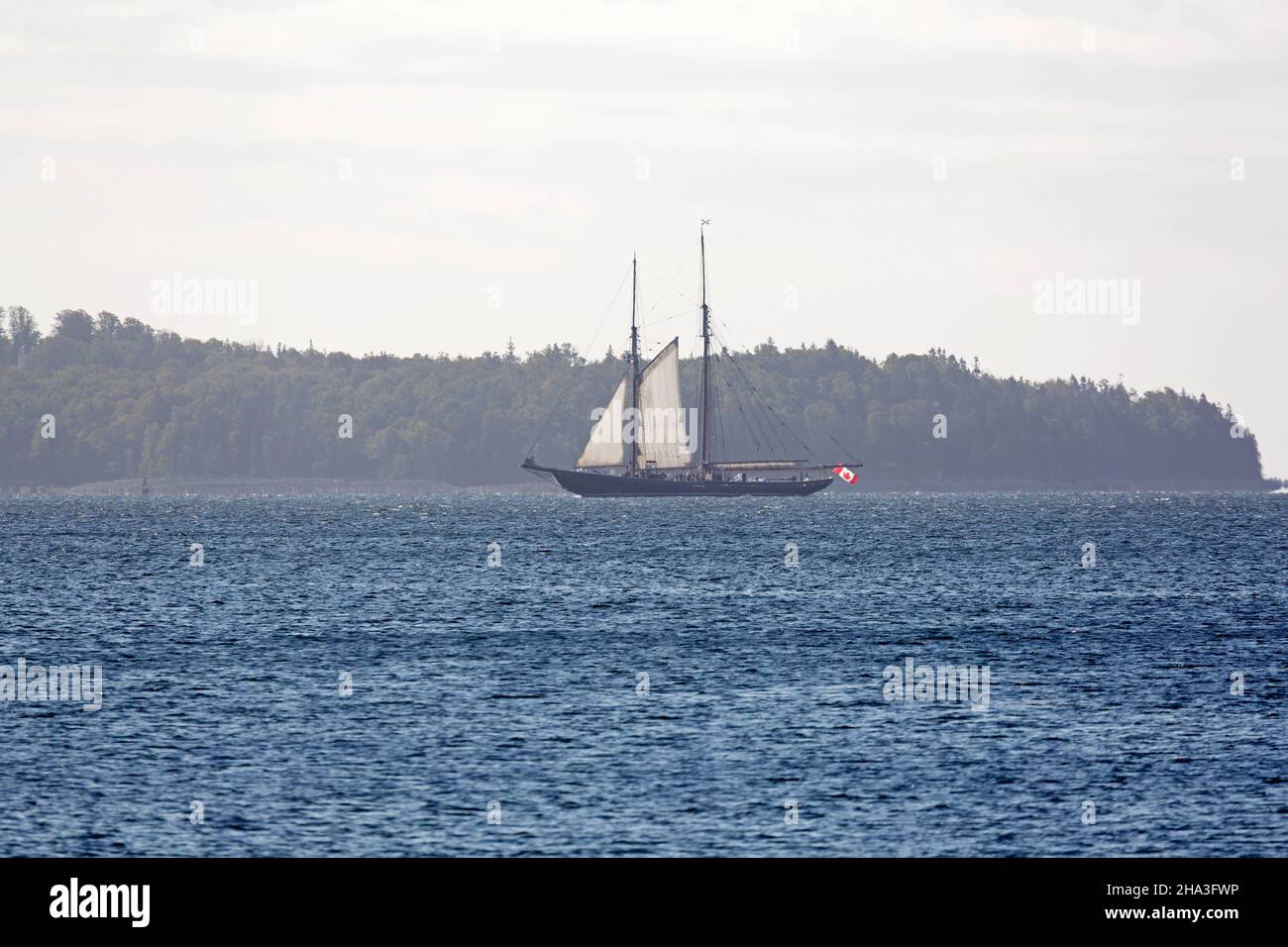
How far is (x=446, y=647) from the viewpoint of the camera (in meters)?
57.0

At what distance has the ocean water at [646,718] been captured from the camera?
29203 millimetres

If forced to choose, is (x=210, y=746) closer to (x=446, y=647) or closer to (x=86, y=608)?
(x=446, y=647)

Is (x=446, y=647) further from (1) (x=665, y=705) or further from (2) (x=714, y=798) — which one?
(2) (x=714, y=798)

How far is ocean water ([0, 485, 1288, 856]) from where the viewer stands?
29203 mm

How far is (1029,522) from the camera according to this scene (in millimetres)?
187875

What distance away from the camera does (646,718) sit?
40.8 meters

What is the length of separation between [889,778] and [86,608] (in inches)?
1865
